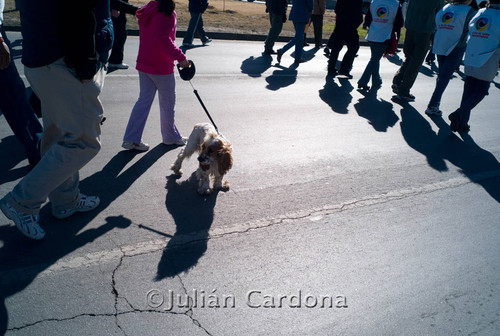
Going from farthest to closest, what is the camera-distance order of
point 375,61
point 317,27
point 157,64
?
point 317,27, point 375,61, point 157,64

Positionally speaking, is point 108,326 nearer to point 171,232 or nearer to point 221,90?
point 171,232

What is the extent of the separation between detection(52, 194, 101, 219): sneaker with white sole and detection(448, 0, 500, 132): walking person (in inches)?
245

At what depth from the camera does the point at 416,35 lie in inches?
309

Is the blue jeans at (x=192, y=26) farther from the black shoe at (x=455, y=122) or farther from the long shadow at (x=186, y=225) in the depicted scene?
the long shadow at (x=186, y=225)

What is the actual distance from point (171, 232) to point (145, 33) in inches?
96.8

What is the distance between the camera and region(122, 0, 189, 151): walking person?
413 cm

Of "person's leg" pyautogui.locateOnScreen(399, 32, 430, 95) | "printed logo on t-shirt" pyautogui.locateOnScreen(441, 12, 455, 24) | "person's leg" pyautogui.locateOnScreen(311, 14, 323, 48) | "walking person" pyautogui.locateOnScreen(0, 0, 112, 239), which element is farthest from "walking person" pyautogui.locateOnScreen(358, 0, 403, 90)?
"walking person" pyautogui.locateOnScreen(0, 0, 112, 239)

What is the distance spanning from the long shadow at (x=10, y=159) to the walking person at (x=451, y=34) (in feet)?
23.9

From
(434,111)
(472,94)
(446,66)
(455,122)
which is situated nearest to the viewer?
(472,94)

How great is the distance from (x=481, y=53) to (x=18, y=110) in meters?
6.82

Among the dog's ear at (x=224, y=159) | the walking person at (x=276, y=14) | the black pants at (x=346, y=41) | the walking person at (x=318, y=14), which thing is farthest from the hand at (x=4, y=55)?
the walking person at (x=318, y=14)

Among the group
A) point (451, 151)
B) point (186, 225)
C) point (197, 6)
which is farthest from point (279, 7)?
point (186, 225)

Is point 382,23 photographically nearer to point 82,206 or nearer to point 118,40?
point 118,40

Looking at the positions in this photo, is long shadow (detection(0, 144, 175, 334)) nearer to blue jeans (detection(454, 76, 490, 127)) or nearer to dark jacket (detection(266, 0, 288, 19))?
blue jeans (detection(454, 76, 490, 127))
